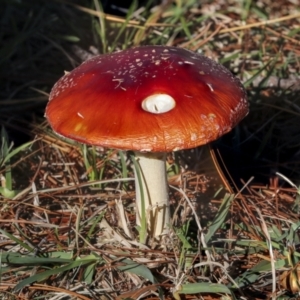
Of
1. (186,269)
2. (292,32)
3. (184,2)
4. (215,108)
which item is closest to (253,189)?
(186,269)

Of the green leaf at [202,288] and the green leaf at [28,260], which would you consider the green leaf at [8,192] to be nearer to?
the green leaf at [28,260]

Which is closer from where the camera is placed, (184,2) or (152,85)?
(152,85)

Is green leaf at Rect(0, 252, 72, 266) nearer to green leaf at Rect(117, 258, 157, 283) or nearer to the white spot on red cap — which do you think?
green leaf at Rect(117, 258, 157, 283)

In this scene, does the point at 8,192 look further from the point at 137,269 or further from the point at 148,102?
the point at 148,102

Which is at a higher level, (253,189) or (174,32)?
(174,32)

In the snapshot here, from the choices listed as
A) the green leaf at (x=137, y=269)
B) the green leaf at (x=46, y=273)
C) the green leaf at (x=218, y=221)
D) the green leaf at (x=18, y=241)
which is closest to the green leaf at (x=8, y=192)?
the green leaf at (x=18, y=241)

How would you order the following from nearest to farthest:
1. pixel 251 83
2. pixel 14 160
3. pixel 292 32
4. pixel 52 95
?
pixel 52 95
pixel 14 160
pixel 251 83
pixel 292 32

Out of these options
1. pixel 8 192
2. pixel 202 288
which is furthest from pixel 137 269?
pixel 8 192

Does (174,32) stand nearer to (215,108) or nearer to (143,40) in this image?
(143,40)
